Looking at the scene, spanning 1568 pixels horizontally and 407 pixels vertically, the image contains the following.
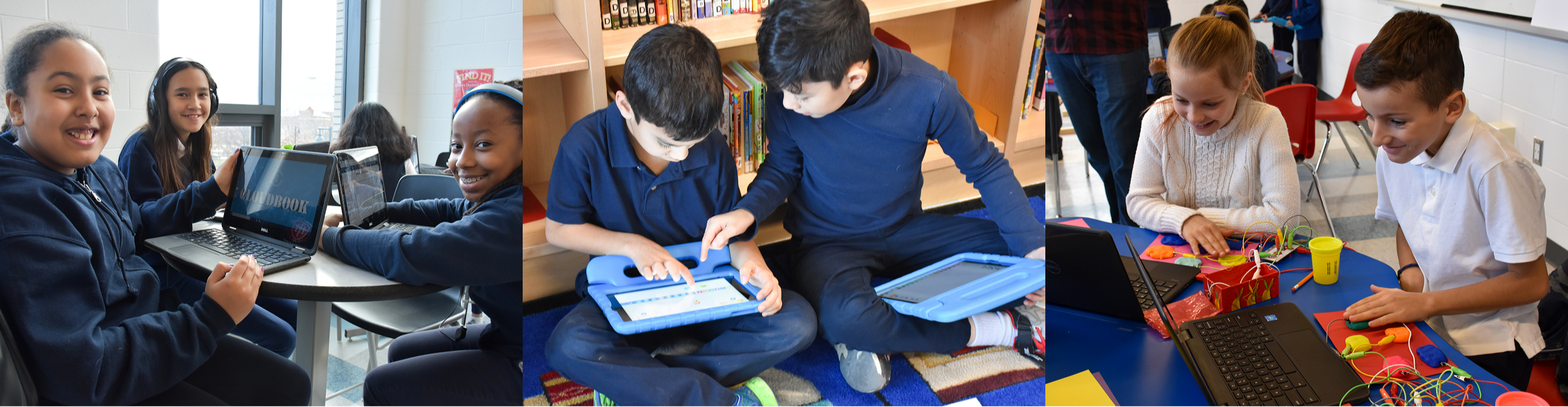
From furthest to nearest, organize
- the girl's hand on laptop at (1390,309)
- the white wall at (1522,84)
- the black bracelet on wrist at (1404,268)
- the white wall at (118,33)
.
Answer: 1. the black bracelet on wrist at (1404,268)
2. the white wall at (1522,84)
3. the girl's hand on laptop at (1390,309)
4. the white wall at (118,33)

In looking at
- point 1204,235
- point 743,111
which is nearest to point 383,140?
point 743,111

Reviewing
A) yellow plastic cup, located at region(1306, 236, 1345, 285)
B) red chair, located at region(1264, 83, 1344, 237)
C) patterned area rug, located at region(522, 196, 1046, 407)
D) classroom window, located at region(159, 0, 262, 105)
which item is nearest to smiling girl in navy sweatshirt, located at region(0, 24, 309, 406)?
classroom window, located at region(159, 0, 262, 105)

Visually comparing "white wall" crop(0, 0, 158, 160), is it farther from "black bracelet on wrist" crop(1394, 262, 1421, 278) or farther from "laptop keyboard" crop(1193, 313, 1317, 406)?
"black bracelet on wrist" crop(1394, 262, 1421, 278)

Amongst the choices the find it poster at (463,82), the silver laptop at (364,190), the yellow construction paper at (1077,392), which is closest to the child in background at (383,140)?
the silver laptop at (364,190)

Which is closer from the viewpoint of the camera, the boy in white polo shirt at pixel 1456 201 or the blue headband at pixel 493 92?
the blue headband at pixel 493 92

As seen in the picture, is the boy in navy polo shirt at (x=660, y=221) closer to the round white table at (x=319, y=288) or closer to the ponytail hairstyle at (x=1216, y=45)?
the round white table at (x=319, y=288)

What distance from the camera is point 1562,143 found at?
1872 millimetres

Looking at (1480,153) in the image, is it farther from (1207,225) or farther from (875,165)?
(875,165)

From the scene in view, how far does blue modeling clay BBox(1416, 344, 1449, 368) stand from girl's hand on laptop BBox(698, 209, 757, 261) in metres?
1.27

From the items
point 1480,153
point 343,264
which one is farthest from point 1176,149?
point 343,264

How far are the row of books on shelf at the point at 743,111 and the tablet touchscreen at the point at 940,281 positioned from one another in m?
0.30

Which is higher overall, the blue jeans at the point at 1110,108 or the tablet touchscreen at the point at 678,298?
the blue jeans at the point at 1110,108

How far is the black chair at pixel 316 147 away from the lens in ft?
4.20

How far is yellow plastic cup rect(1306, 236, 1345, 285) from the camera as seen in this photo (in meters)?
1.70
